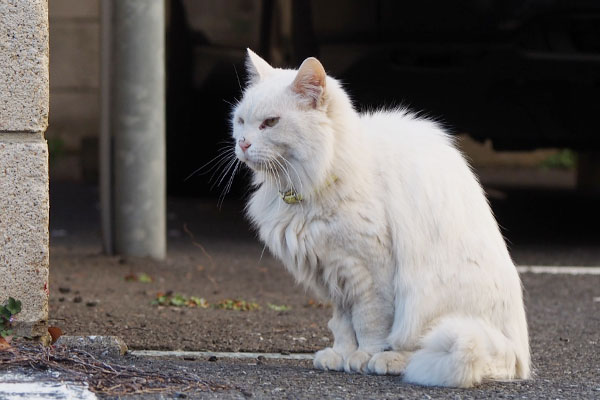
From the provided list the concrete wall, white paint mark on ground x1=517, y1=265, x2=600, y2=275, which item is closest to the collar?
white paint mark on ground x1=517, y1=265, x2=600, y2=275

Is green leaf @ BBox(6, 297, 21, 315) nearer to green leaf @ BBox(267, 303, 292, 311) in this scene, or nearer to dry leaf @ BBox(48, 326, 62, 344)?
dry leaf @ BBox(48, 326, 62, 344)

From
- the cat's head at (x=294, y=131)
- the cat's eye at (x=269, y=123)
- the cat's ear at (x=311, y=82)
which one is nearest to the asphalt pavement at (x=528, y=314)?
the cat's head at (x=294, y=131)

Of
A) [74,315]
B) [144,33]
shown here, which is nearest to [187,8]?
[144,33]

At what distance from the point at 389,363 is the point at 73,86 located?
21.6 ft

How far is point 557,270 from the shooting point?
19.0 feet

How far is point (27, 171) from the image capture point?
3430 millimetres

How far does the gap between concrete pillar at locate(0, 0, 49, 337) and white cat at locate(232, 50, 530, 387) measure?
0.69 meters

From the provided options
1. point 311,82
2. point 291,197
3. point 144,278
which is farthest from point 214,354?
point 144,278

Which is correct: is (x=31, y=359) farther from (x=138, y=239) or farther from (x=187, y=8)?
(x=187, y=8)

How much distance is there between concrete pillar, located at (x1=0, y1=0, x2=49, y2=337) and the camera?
340 cm

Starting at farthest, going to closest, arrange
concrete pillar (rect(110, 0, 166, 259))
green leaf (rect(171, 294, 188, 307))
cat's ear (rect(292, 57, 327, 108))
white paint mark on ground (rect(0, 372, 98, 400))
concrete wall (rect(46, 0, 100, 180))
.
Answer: concrete wall (rect(46, 0, 100, 180)), concrete pillar (rect(110, 0, 166, 259)), green leaf (rect(171, 294, 188, 307)), cat's ear (rect(292, 57, 327, 108)), white paint mark on ground (rect(0, 372, 98, 400))

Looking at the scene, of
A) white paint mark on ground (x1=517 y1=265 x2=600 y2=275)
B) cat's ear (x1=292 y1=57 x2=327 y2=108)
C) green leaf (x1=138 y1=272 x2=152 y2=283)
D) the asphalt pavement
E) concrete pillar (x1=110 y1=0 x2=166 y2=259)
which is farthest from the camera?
white paint mark on ground (x1=517 y1=265 x2=600 y2=275)

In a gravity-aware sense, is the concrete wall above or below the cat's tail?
above

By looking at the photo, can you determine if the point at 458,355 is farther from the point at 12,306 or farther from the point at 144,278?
the point at 144,278
